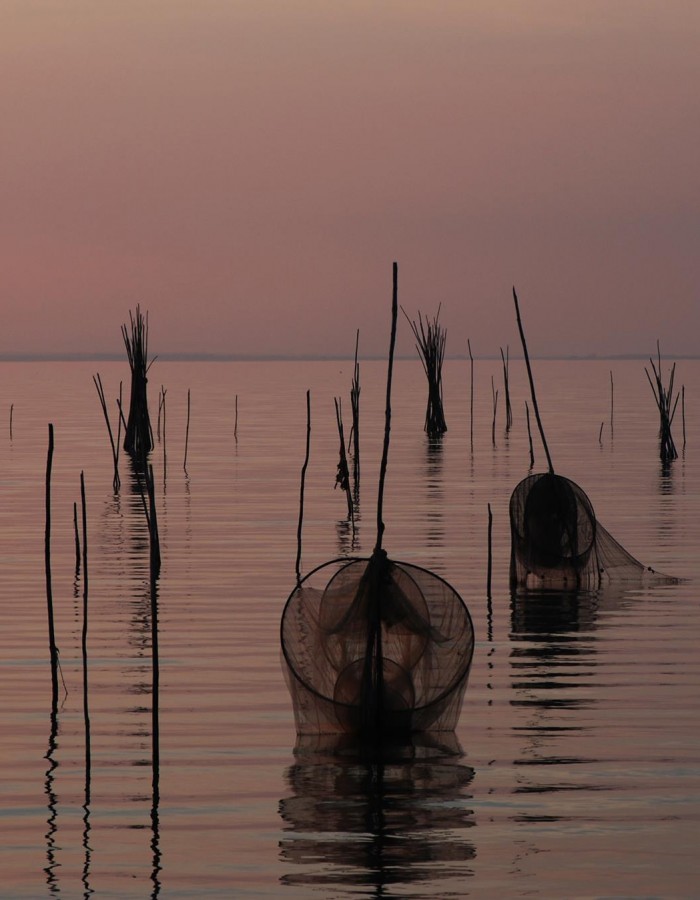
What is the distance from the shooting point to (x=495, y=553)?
14.2 metres

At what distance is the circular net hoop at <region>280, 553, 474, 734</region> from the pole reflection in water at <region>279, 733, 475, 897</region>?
0.37 ft

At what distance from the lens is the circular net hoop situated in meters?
7.20

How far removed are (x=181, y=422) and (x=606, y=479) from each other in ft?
62.9

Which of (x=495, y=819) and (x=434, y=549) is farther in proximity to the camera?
(x=434, y=549)

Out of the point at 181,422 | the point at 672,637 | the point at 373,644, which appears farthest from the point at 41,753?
the point at 181,422

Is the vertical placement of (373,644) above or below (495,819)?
above

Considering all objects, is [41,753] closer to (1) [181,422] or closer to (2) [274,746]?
(2) [274,746]

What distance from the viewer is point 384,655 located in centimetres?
730

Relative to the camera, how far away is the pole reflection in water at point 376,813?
5594 mm

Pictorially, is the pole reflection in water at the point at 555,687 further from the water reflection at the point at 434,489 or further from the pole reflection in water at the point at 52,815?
the water reflection at the point at 434,489

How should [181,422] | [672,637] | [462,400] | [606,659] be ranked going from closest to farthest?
[606,659] → [672,637] → [181,422] → [462,400]

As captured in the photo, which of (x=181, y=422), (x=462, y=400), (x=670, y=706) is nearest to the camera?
(x=670, y=706)

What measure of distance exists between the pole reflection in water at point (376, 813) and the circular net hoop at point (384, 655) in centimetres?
11

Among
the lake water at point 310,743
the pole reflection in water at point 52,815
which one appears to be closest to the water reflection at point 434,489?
the lake water at point 310,743
